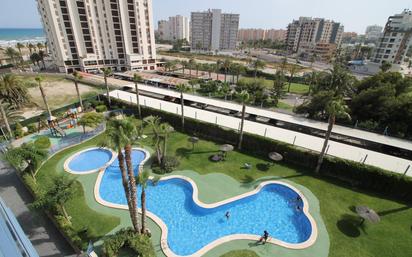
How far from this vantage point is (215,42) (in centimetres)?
16212

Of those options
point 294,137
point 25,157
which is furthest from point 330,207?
point 25,157

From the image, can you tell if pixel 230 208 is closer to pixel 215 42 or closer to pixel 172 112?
pixel 172 112

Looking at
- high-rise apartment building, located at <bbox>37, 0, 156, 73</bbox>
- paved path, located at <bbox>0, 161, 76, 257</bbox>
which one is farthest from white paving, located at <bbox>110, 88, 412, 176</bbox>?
high-rise apartment building, located at <bbox>37, 0, 156, 73</bbox>

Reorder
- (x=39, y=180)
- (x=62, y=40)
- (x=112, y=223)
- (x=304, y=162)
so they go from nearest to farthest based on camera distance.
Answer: (x=112, y=223)
(x=39, y=180)
(x=304, y=162)
(x=62, y=40)

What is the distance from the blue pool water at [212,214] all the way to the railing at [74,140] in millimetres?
9922

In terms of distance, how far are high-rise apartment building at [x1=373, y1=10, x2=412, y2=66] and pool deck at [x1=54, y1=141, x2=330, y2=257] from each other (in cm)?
11237

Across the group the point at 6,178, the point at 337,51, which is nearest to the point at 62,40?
the point at 6,178

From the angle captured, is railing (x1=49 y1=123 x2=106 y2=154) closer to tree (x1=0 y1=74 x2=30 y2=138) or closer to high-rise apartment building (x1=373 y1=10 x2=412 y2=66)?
tree (x1=0 y1=74 x2=30 y2=138)

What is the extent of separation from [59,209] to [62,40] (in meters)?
68.0

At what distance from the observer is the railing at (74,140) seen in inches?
1113

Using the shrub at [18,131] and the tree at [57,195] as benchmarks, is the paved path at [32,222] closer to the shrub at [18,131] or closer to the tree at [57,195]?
the tree at [57,195]

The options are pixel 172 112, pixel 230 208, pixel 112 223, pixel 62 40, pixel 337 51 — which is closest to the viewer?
pixel 112 223

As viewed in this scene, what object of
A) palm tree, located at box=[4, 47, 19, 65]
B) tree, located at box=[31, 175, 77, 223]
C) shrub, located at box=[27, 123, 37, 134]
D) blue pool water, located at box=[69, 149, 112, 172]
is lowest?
blue pool water, located at box=[69, 149, 112, 172]

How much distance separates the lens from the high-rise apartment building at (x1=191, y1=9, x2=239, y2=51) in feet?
506
